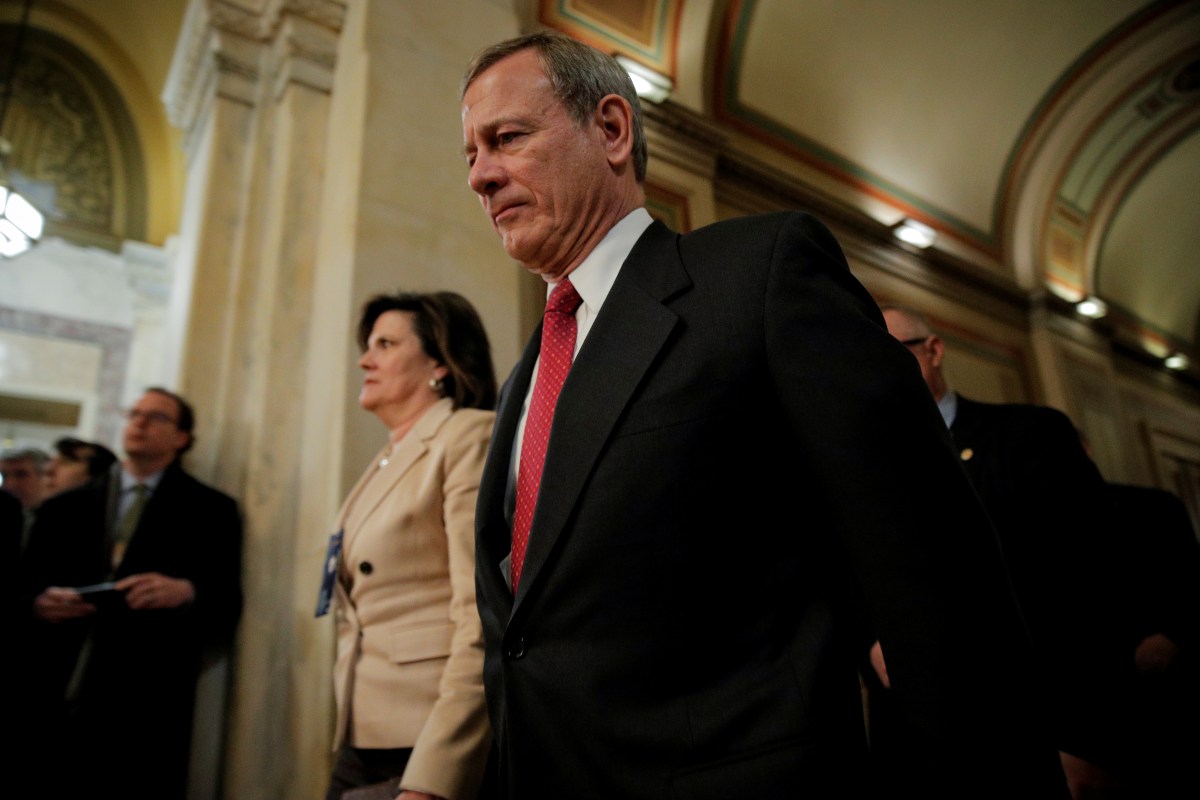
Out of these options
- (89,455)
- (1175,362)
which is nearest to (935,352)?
(89,455)

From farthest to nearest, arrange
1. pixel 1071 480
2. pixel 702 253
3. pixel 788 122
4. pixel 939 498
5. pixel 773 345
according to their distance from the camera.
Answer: pixel 788 122
pixel 1071 480
pixel 702 253
pixel 773 345
pixel 939 498

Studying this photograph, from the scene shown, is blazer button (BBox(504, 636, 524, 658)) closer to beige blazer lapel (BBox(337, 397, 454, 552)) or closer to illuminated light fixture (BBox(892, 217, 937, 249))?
beige blazer lapel (BBox(337, 397, 454, 552))

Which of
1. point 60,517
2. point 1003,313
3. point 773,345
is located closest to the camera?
point 773,345

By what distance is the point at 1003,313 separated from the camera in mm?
7055

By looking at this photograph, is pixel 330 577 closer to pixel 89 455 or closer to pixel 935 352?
pixel 935 352

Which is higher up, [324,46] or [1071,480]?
[324,46]

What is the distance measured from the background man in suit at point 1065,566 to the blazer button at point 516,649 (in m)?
1.14

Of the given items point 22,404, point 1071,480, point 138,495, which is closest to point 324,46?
point 138,495

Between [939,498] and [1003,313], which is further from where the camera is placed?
[1003,313]

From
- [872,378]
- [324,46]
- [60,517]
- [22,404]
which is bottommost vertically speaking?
[872,378]

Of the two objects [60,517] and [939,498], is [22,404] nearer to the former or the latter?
[60,517]

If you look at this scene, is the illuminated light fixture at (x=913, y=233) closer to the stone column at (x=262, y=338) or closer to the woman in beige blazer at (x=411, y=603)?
the stone column at (x=262, y=338)

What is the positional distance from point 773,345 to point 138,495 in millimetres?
2706

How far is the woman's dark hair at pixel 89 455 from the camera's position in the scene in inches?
141
